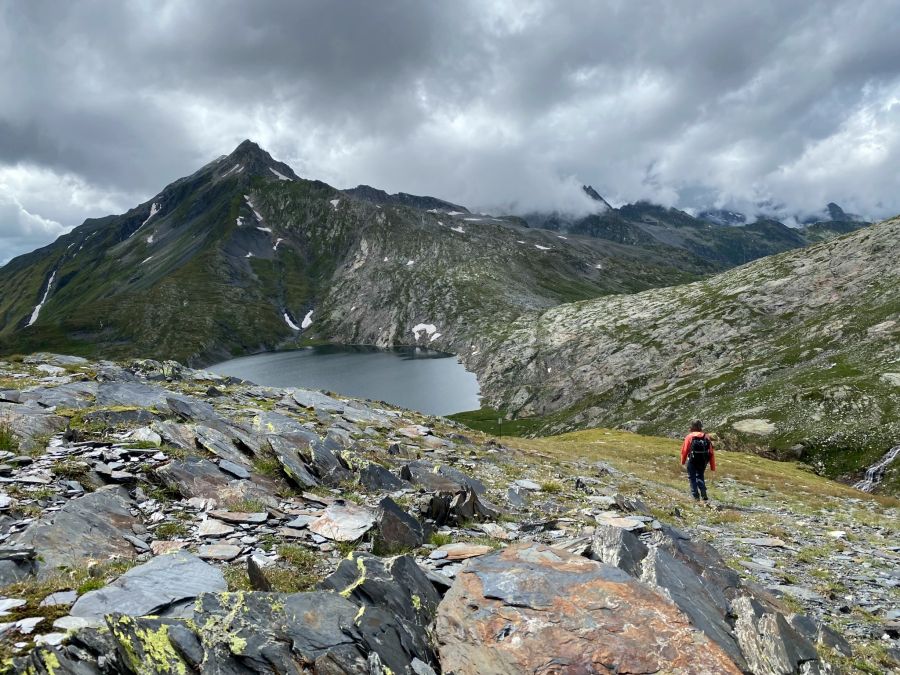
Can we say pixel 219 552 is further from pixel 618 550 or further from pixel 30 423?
pixel 30 423

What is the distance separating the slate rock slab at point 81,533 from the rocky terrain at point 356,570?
1.9 inches

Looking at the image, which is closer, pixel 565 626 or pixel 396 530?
pixel 565 626

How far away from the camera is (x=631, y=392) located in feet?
383

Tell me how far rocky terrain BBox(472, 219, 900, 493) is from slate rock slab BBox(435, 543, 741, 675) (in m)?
60.9

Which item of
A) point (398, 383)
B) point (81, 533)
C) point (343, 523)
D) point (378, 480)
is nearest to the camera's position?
point (81, 533)

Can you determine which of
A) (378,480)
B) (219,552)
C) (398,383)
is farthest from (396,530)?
(398,383)

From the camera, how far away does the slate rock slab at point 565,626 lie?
7652mm

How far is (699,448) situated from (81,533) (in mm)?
27384

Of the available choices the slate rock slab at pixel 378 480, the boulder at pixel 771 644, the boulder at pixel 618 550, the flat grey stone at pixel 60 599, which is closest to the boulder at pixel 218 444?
the slate rock slab at pixel 378 480

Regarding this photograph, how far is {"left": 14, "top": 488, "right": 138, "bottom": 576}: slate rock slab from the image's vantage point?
9.25 m

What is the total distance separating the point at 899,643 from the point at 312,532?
1389 cm

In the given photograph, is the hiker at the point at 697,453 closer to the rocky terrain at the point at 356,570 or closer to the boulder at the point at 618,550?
the rocky terrain at the point at 356,570

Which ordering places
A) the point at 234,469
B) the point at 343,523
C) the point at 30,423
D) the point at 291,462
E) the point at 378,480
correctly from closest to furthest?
the point at 343,523 < the point at 234,469 < the point at 30,423 < the point at 291,462 < the point at 378,480

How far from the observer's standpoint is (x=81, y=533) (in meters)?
10.1
